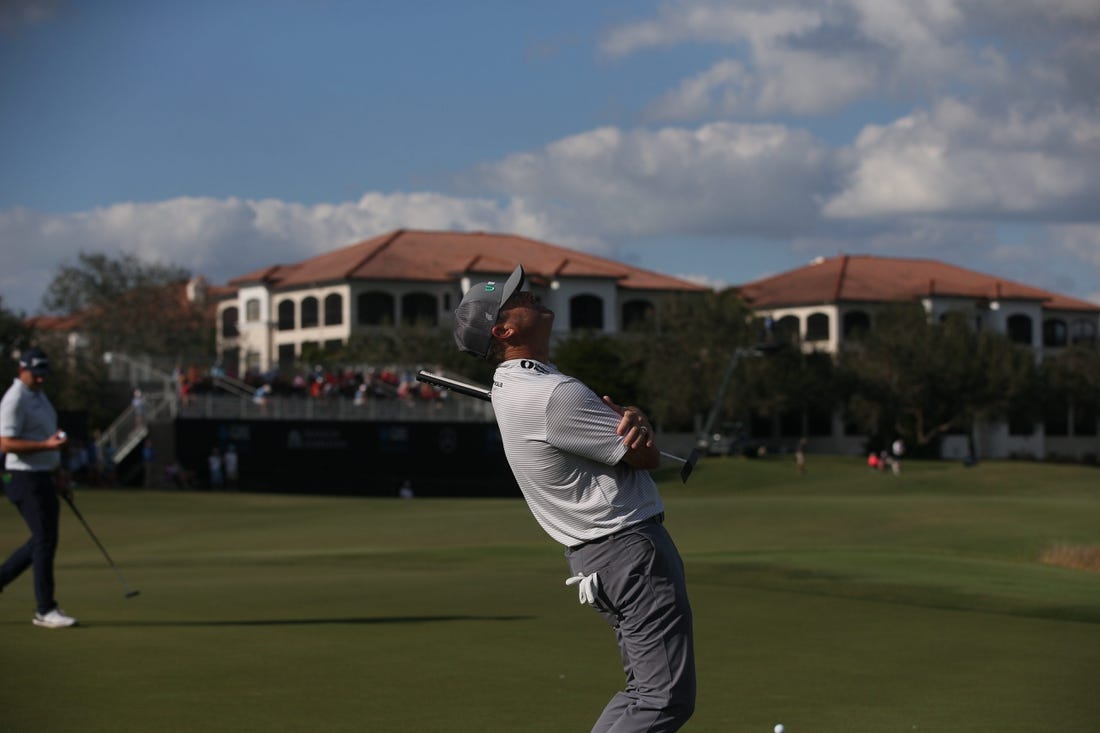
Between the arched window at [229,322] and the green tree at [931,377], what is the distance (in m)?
45.6

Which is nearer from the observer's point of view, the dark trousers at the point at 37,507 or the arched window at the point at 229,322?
the dark trousers at the point at 37,507

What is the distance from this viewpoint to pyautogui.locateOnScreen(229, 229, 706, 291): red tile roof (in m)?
100

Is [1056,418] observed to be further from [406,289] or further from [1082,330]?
[406,289]

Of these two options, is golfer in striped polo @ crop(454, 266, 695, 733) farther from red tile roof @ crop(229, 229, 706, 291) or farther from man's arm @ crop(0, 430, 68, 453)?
red tile roof @ crop(229, 229, 706, 291)

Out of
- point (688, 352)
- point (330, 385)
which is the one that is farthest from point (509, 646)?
point (688, 352)

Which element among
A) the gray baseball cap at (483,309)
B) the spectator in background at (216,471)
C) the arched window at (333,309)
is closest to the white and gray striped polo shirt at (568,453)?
the gray baseball cap at (483,309)

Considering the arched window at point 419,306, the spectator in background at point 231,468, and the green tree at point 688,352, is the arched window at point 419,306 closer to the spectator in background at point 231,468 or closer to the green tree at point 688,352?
the green tree at point 688,352

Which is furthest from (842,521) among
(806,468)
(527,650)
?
(806,468)

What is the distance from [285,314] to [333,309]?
5.86 metres

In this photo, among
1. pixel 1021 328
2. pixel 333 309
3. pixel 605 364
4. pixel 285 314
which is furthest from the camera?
pixel 1021 328

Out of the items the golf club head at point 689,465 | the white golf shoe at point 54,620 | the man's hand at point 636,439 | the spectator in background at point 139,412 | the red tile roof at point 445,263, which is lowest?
the white golf shoe at point 54,620

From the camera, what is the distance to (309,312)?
339ft

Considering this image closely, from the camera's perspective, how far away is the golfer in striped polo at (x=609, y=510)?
536 centimetres

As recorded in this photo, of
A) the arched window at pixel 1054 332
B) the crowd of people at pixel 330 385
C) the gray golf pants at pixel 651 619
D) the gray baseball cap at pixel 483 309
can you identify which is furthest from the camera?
the arched window at pixel 1054 332
